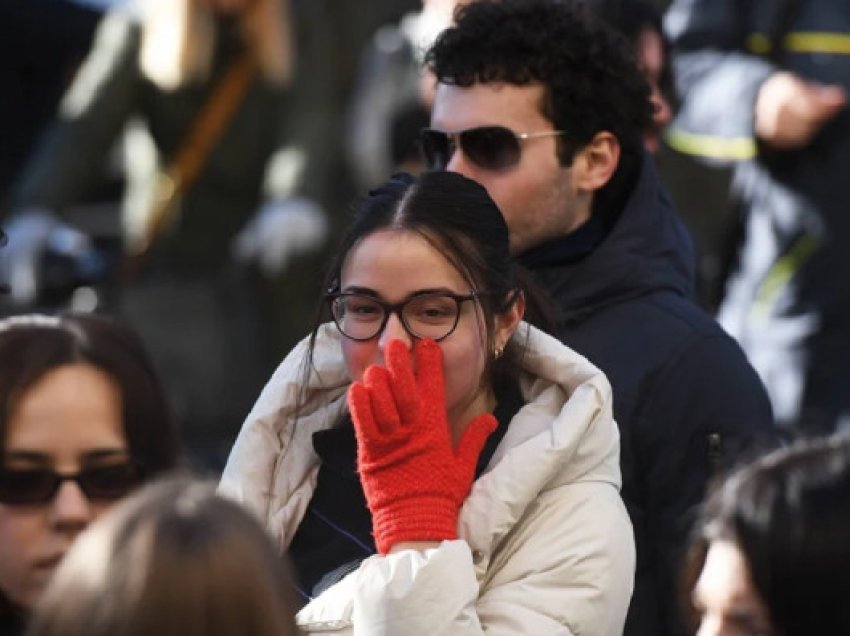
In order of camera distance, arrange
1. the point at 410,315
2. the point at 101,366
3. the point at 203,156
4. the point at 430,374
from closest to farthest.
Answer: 1. the point at 101,366
2. the point at 430,374
3. the point at 410,315
4. the point at 203,156

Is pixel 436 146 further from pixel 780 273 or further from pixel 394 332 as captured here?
pixel 780 273

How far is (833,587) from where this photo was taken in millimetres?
2805

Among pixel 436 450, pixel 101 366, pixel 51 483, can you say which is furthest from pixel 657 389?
pixel 51 483

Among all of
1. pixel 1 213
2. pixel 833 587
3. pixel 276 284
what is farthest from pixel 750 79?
pixel 1 213

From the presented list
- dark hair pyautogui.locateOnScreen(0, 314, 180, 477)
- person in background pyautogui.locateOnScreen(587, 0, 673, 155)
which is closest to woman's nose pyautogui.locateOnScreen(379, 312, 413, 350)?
Result: dark hair pyautogui.locateOnScreen(0, 314, 180, 477)

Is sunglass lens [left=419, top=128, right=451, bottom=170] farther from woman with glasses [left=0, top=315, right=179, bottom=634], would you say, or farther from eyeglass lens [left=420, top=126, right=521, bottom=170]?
woman with glasses [left=0, top=315, right=179, bottom=634]

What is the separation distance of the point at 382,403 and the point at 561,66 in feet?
4.41

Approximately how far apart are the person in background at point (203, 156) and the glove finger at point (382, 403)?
133 inches

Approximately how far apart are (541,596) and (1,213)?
5185mm

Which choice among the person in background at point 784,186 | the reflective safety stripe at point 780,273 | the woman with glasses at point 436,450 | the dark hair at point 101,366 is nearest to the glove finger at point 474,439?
the woman with glasses at point 436,450

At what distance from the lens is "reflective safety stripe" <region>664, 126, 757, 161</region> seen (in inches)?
228

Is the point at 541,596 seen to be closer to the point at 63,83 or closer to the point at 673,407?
the point at 673,407

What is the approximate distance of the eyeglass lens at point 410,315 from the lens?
12.5ft

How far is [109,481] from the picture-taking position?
3469 mm
